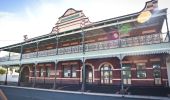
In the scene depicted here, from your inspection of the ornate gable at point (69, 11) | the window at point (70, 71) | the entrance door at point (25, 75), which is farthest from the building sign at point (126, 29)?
the entrance door at point (25, 75)

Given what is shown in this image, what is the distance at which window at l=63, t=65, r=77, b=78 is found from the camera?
20188mm

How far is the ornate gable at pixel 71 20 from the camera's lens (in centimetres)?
2211

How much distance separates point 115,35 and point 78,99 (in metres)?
9.48

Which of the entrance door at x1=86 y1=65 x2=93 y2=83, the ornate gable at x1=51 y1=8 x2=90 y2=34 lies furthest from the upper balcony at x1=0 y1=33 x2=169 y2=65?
the ornate gable at x1=51 y1=8 x2=90 y2=34

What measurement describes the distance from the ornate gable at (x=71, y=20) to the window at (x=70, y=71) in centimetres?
580

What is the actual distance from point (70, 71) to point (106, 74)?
530cm

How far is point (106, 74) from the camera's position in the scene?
1733cm

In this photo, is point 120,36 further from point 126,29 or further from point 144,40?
point 144,40

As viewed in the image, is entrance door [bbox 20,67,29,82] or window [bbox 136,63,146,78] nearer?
window [bbox 136,63,146,78]

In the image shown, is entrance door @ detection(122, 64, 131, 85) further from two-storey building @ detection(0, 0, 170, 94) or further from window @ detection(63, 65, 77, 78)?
window @ detection(63, 65, 77, 78)

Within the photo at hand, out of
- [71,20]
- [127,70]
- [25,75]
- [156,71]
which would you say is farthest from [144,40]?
[25,75]

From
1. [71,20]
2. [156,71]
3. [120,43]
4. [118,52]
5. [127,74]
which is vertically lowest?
[127,74]

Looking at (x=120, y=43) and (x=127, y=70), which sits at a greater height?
(x=120, y=43)

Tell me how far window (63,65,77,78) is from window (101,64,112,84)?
4.02 metres
